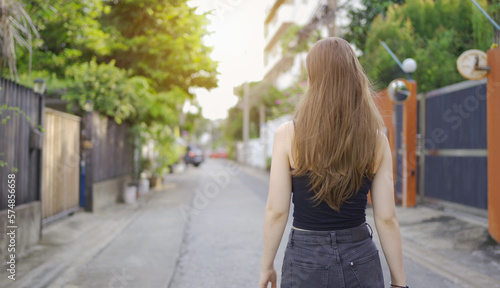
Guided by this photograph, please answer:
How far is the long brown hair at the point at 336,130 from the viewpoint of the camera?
1.63 metres

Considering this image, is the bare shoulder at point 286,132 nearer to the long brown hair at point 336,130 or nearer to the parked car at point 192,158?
the long brown hair at point 336,130

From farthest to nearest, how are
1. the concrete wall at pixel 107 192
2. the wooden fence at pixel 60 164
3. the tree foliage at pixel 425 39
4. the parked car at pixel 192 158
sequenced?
1. the parked car at pixel 192 158
2. the tree foliage at pixel 425 39
3. the concrete wall at pixel 107 192
4. the wooden fence at pixel 60 164

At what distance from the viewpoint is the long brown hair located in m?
1.63

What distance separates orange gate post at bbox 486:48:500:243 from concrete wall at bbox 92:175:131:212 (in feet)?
24.6

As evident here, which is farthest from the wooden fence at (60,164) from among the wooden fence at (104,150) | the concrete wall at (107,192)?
the concrete wall at (107,192)

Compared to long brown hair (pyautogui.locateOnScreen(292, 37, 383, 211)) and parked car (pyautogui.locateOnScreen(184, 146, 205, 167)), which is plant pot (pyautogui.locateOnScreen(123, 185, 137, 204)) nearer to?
long brown hair (pyautogui.locateOnScreen(292, 37, 383, 211))

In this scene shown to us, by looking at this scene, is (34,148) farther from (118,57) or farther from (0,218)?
(118,57)

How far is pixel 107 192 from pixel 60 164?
8.25 feet

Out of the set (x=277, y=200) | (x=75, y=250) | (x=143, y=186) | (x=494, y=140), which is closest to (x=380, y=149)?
(x=277, y=200)

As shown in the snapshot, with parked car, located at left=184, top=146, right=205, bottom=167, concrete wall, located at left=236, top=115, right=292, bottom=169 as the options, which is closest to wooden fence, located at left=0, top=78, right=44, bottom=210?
concrete wall, located at left=236, top=115, right=292, bottom=169

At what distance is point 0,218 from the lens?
4.99m

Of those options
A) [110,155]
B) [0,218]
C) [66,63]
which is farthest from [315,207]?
[110,155]

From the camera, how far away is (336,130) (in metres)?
1.64

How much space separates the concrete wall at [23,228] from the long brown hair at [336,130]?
15.0 ft
